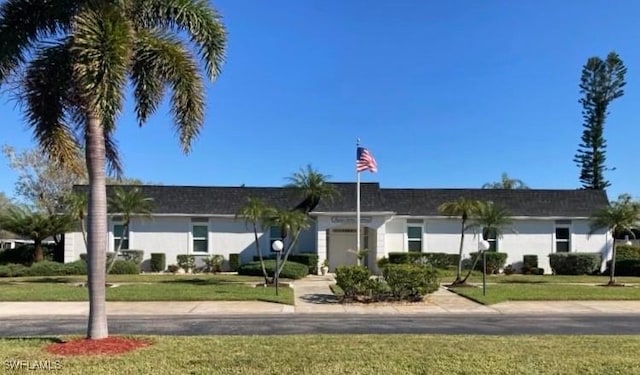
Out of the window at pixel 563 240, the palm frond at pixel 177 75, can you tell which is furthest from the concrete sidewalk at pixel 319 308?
the window at pixel 563 240

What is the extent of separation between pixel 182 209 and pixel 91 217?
24.3 meters

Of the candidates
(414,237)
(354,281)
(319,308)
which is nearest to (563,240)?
(414,237)

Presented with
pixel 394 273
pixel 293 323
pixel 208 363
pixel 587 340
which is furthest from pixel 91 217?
pixel 394 273

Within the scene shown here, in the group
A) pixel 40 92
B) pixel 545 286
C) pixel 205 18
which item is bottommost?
pixel 545 286

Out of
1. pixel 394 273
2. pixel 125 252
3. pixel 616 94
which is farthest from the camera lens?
pixel 616 94

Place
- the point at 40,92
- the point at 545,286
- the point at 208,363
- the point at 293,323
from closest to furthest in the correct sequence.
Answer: the point at 208,363
the point at 40,92
the point at 293,323
the point at 545,286

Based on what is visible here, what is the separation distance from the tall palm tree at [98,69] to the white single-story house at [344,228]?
855 inches

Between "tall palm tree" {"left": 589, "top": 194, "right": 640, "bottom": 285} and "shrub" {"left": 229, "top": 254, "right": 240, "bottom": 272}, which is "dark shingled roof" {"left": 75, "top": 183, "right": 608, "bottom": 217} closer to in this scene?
"shrub" {"left": 229, "top": 254, "right": 240, "bottom": 272}

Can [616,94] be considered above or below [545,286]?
above

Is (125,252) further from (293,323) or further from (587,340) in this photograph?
(587,340)

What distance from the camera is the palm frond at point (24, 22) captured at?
963cm

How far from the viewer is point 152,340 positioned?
33.8 ft

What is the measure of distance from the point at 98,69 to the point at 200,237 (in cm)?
2571

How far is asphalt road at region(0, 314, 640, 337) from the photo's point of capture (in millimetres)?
13109
